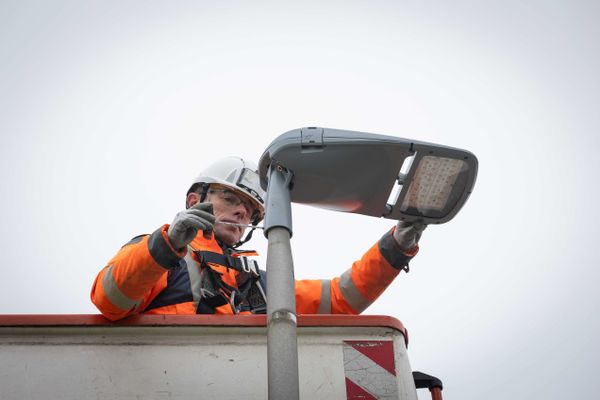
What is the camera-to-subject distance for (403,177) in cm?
299

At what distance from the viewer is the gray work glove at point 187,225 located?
3.04 meters

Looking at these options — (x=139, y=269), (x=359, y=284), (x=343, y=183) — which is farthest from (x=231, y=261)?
(x=343, y=183)

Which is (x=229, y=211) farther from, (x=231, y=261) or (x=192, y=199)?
(x=231, y=261)

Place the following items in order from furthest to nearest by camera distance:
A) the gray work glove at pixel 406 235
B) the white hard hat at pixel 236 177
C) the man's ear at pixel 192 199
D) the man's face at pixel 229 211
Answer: the man's ear at pixel 192 199
the white hard hat at pixel 236 177
the man's face at pixel 229 211
the gray work glove at pixel 406 235

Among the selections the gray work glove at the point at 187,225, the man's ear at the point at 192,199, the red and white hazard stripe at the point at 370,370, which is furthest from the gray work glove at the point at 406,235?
the man's ear at the point at 192,199

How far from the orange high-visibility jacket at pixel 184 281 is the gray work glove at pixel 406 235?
6 cm

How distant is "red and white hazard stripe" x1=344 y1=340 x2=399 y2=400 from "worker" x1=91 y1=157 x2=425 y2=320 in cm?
89

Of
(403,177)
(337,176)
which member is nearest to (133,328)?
(337,176)

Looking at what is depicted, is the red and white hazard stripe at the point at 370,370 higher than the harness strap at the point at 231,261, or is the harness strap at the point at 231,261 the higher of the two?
the harness strap at the point at 231,261

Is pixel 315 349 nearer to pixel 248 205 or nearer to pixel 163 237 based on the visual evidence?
pixel 163 237

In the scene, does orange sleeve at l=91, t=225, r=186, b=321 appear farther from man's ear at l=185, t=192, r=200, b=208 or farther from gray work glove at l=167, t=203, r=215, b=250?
man's ear at l=185, t=192, r=200, b=208

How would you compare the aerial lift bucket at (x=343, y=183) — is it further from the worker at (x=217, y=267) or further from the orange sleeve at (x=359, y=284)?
the orange sleeve at (x=359, y=284)

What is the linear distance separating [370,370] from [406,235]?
4.08 ft

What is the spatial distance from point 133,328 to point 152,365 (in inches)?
7.7
